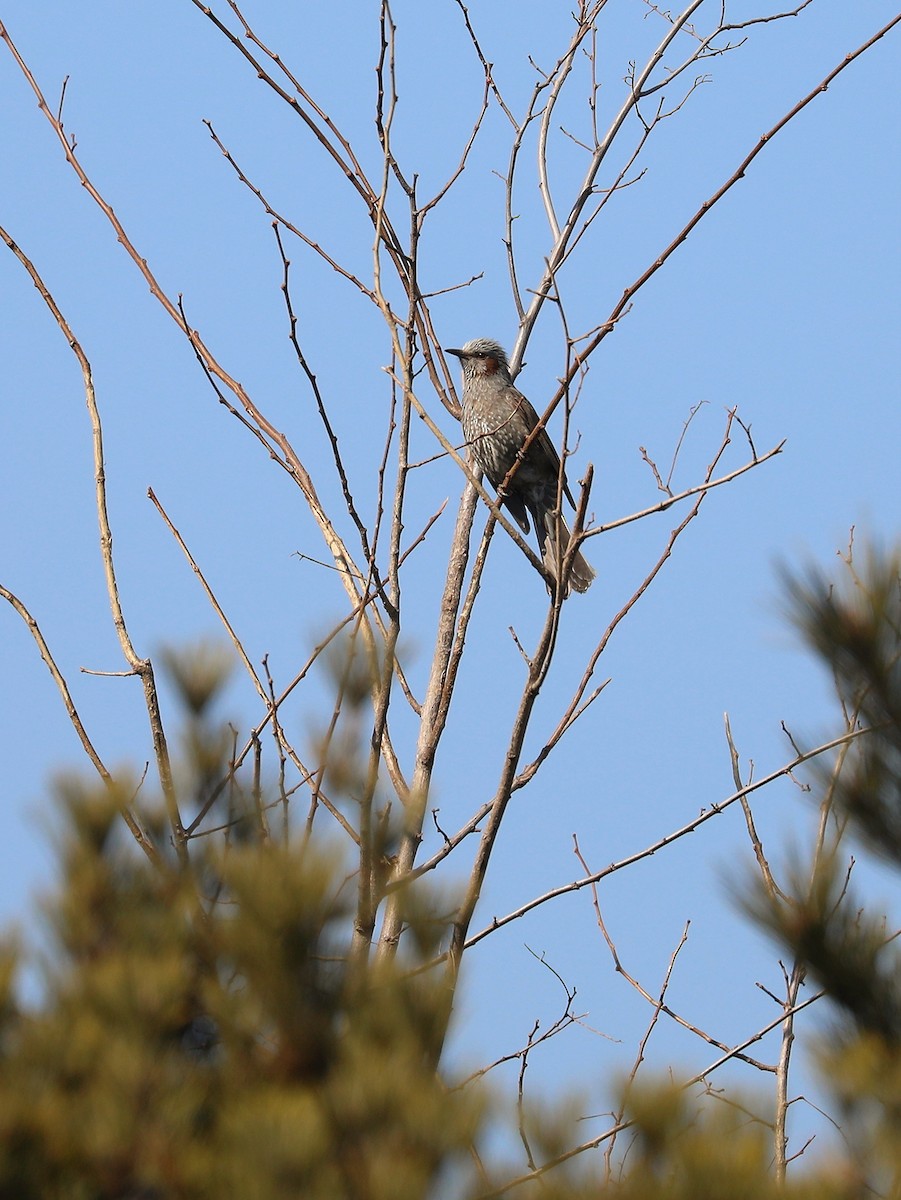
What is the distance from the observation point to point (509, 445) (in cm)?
613

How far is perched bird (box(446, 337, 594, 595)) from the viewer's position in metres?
5.73

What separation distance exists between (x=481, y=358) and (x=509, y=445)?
22.0 inches

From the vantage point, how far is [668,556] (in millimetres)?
3297

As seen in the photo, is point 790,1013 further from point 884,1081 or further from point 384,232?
point 384,232

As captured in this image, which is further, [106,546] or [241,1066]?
[106,546]

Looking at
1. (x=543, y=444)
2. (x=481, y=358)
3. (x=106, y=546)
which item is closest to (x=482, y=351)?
(x=481, y=358)

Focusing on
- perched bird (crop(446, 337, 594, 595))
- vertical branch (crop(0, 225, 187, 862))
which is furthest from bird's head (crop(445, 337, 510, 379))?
vertical branch (crop(0, 225, 187, 862))

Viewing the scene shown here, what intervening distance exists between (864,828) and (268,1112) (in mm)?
1501

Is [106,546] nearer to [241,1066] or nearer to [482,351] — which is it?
[241,1066]

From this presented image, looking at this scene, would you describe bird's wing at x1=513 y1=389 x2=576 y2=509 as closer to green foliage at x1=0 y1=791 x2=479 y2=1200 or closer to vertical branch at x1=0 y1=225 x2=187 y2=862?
vertical branch at x1=0 y1=225 x2=187 y2=862

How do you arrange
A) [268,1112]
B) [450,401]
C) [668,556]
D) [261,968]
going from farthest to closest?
1. [450,401]
2. [668,556]
3. [261,968]
4. [268,1112]

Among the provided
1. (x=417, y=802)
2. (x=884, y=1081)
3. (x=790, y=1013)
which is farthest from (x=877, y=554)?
(x=790, y=1013)

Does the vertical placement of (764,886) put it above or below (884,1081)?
above

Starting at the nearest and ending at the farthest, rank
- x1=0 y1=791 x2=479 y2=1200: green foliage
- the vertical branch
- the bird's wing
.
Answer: x1=0 y1=791 x2=479 y2=1200: green foliage, the vertical branch, the bird's wing
